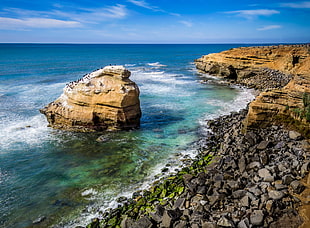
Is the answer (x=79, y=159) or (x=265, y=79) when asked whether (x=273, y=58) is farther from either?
(x=79, y=159)

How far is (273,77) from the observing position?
39.9 meters

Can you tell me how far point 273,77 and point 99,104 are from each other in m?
31.7

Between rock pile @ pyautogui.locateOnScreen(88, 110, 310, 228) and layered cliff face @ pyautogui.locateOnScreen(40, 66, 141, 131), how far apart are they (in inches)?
304

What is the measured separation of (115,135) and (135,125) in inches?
92.7

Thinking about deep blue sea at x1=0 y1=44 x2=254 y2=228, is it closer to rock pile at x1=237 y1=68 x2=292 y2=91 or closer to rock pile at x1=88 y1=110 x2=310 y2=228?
rock pile at x1=88 y1=110 x2=310 y2=228

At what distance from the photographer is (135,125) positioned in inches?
838

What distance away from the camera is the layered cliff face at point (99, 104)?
19516 millimetres

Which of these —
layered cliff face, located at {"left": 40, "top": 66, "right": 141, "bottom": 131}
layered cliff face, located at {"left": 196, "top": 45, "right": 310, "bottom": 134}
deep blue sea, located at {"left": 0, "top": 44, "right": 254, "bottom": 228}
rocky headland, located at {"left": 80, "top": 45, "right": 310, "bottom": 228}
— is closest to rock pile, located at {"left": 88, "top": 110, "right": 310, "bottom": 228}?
rocky headland, located at {"left": 80, "top": 45, "right": 310, "bottom": 228}

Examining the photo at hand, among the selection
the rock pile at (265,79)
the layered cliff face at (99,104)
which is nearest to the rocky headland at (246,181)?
the layered cliff face at (99,104)

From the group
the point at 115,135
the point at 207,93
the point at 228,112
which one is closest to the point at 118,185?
the point at 115,135

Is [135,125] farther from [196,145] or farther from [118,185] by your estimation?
[118,185]

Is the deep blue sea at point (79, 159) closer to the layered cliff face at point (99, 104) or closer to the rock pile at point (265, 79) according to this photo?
the layered cliff face at point (99, 104)

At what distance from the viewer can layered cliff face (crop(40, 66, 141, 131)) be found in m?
19.5

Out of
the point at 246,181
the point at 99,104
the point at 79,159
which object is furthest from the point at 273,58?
the point at 79,159
